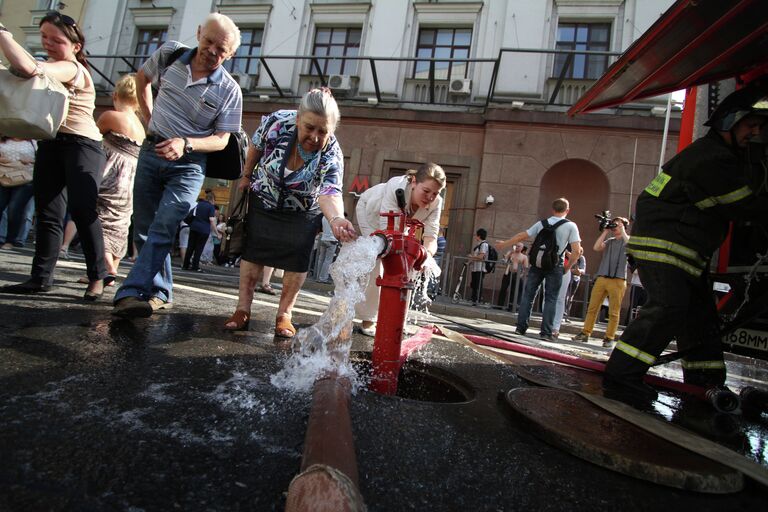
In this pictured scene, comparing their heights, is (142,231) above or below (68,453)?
above

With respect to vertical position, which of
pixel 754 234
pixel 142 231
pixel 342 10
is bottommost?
pixel 142 231

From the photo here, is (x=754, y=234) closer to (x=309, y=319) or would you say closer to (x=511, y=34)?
(x=309, y=319)

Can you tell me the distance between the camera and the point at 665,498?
134cm

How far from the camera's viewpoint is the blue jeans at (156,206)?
2820 mm

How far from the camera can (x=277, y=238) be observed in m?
2.99

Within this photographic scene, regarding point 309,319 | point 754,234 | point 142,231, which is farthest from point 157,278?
point 754,234

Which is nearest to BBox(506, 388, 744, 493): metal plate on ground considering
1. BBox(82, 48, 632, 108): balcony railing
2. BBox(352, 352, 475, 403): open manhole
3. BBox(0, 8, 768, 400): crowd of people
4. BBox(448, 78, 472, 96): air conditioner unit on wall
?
BBox(352, 352, 475, 403): open manhole

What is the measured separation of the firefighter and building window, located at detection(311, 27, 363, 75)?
45.7 ft

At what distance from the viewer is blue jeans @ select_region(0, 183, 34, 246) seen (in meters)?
6.48

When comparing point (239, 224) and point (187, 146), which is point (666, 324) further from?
point (187, 146)

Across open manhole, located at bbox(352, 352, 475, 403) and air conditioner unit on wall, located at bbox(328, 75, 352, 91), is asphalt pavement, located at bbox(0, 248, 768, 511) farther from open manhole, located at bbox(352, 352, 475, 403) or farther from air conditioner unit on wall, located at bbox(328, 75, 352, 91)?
air conditioner unit on wall, located at bbox(328, 75, 352, 91)

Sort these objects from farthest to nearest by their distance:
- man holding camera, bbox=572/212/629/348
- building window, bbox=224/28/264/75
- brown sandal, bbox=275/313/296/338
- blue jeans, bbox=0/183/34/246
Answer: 1. building window, bbox=224/28/264/75
2. blue jeans, bbox=0/183/34/246
3. man holding camera, bbox=572/212/629/348
4. brown sandal, bbox=275/313/296/338

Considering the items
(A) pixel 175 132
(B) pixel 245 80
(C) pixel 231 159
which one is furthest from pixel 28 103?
(B) pixel 245 80

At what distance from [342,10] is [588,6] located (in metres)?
7.86
